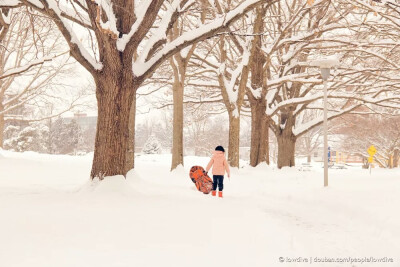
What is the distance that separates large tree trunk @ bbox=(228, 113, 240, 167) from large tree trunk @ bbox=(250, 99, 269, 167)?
2042 mm

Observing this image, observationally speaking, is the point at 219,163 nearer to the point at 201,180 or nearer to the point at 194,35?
the point at 201,180

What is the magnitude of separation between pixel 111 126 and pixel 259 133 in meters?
10.2

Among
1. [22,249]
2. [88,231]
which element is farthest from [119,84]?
[22,249]

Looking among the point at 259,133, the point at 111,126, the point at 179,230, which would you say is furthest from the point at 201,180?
the point at 259,133

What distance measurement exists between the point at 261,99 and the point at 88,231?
508 inches

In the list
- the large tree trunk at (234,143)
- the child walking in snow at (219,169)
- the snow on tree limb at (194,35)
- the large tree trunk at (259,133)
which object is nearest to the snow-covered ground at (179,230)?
the child walking in snow at (219,169)

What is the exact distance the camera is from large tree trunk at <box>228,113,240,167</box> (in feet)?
45.2

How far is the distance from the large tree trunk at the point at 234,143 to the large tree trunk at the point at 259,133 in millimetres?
2042

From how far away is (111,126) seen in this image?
6.67m

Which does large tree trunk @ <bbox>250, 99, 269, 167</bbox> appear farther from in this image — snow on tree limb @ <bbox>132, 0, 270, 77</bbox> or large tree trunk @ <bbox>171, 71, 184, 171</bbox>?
snow on tree limb @ <bbox>132, 0, 270, 77</bbox>

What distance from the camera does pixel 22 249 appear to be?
127 inches

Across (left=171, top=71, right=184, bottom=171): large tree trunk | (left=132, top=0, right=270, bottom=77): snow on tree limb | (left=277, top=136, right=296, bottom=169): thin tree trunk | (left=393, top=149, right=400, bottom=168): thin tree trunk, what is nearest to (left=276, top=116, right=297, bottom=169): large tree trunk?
(left=277, top=136, right=296, bottom=169): thin tree trunk

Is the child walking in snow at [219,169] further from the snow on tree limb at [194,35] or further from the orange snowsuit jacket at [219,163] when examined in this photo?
the snow on tree limb at [194,35]

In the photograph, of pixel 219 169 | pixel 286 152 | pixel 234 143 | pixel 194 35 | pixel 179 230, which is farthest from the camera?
pixel 286 152
